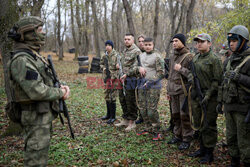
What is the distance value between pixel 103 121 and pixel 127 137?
1.45 metres

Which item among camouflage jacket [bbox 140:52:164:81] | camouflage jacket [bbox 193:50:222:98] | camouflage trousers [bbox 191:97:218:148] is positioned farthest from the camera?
camouflage jacket [bbox 140:52:164:81]

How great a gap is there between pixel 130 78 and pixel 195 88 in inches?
75.4

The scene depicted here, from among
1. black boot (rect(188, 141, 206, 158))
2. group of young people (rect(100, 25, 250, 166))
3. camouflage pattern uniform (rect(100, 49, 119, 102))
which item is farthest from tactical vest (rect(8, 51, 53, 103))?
camouflage pattern uniform (rect(100, 49, 119, 102))

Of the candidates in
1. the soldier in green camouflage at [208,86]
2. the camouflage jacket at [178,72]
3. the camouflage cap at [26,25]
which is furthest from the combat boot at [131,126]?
the camouflage cap at [26,25]

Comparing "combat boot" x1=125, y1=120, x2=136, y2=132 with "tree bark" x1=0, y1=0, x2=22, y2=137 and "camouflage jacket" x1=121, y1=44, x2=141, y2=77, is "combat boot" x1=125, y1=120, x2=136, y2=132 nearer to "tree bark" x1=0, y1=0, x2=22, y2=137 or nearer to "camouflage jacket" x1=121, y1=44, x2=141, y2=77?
"camouflage jacket" x1=121, y1=44, x2=141, y2=77

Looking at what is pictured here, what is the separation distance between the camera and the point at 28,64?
2459mm

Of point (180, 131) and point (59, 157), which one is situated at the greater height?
point (180, 131)

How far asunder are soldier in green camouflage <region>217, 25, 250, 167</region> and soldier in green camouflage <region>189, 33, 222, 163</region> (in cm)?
26

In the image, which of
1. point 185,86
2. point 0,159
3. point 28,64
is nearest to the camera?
point 28,64

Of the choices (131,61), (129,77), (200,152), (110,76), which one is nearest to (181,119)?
(200,152)

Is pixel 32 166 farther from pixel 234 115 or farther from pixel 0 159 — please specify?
pixel 234 115

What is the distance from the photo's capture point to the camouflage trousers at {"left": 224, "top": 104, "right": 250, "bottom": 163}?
3184 millimetres

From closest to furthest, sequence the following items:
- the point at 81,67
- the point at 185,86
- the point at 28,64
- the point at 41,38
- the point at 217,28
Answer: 1. the point at 28,64
2. the point at 41,38
3. the point at 185,86
4. the point at 217,28
5. the point at 81,67

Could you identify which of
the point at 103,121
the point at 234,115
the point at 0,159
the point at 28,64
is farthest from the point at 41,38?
the point at 103,121
